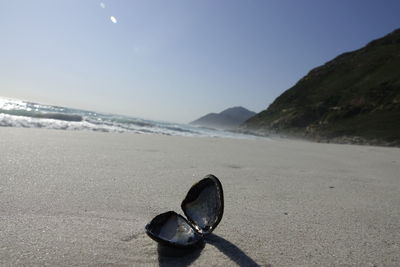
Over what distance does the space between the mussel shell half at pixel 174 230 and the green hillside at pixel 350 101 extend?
18.8m

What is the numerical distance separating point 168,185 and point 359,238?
1.67 m

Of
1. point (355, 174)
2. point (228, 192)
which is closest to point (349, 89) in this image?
point (355, 174)

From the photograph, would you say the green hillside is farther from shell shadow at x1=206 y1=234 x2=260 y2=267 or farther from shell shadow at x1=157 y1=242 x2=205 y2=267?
shell shadow at x1=157 y1=242 x2=205 y2=267

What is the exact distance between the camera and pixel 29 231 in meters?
1.53

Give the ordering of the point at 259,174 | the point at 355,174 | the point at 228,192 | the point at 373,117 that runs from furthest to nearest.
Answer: the point at 373,117
the point at 355,174
the point at 259,174
the point at 228,192

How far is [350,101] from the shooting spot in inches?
1177

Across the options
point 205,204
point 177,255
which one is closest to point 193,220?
point 205,204

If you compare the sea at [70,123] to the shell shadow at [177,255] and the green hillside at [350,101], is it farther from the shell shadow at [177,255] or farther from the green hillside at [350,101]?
the green hillside at [350,101]

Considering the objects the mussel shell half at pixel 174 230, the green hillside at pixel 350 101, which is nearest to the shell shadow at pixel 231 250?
the mussel shell half at pixel 174 230

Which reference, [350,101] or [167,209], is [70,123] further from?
[350,101]

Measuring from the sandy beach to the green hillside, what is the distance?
17.1m

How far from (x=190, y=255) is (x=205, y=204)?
0.35 m

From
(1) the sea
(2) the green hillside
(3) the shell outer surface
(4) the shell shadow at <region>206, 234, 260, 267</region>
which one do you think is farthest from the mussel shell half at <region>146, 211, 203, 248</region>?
(2) the green hillside

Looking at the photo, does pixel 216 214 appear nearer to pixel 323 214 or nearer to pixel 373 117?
pixel 323 214
